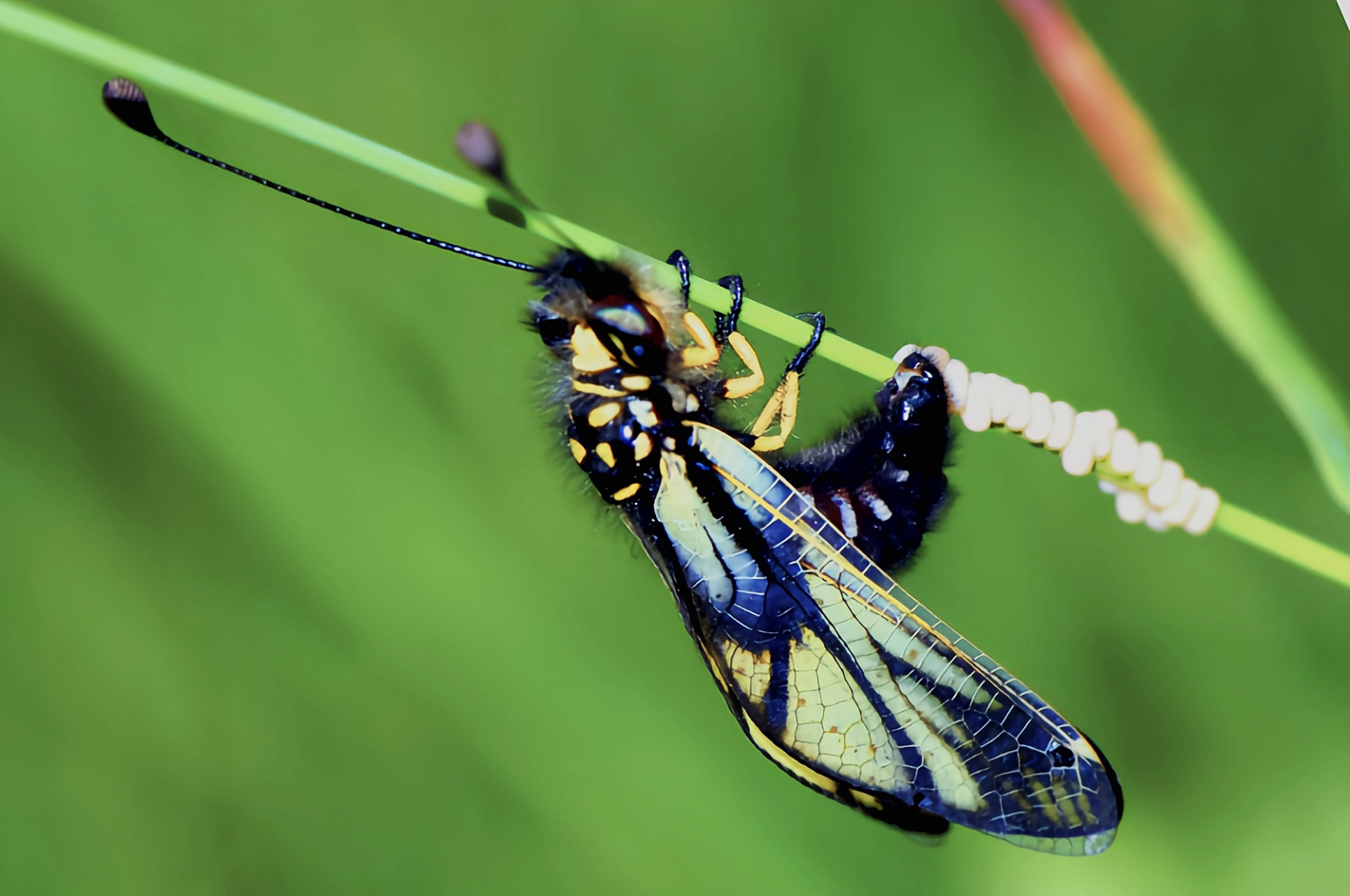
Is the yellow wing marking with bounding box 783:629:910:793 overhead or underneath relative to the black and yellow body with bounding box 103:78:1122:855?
underneath

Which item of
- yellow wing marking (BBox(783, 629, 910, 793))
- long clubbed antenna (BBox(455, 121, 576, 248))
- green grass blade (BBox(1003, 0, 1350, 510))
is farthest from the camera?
yellow wing marking (BBox(783, 629, 910, 793))

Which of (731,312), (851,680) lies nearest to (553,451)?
(731,312)

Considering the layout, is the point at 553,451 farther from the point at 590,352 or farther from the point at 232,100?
the point at 232,100

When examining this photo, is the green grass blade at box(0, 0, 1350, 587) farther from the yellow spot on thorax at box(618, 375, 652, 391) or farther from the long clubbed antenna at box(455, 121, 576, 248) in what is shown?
the yellow spot on thorax at box(618, 375, 652, 391)

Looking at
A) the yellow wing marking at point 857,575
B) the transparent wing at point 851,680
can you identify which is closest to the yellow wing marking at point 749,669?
the transparent wing at point 851,680

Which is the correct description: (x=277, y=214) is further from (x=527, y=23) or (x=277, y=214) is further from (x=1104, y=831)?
(x=1104, y=831)

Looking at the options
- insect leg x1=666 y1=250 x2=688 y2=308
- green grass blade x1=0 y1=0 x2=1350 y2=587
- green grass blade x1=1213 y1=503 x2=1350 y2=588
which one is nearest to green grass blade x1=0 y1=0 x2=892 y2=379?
green grass blade x1=0 y1=0 x2=1350 y2=587
